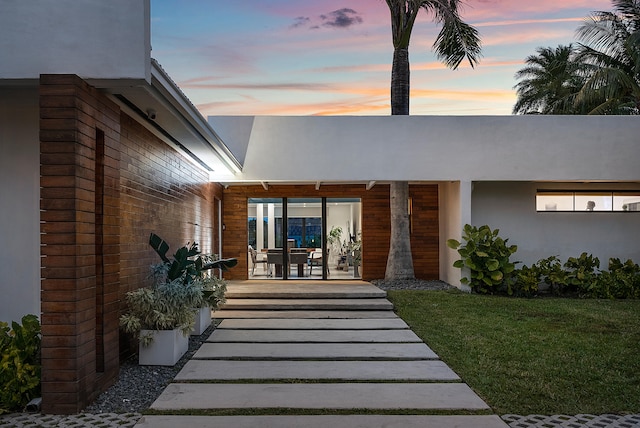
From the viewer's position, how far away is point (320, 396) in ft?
17.6

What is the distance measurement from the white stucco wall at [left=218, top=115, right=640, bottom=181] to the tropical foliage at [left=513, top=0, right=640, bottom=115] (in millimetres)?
3613

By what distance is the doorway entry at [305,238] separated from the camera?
1550cm

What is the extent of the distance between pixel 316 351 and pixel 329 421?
269 cm

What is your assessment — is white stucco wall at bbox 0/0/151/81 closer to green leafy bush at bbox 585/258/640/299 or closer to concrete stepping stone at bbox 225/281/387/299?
concrete stepping stone at bbox 225/281/387/299

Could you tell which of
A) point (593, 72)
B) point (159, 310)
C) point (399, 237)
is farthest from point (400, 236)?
point (593, 72)

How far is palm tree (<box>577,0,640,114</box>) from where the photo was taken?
1925 centimetres

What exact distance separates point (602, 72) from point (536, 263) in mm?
9083

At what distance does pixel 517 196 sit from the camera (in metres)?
13.9

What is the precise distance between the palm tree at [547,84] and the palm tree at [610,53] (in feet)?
10.3

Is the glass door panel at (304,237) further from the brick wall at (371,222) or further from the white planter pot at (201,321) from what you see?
the white planter pot at (201,321)

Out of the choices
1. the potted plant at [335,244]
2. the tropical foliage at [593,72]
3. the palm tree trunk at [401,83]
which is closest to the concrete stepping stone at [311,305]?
the potted plant at [335,244]

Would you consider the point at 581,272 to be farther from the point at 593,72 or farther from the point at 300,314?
the point at 593,72

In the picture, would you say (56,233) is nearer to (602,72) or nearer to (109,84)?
(109,84)

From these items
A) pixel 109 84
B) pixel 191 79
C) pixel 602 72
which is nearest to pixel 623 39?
pixel 602 72
